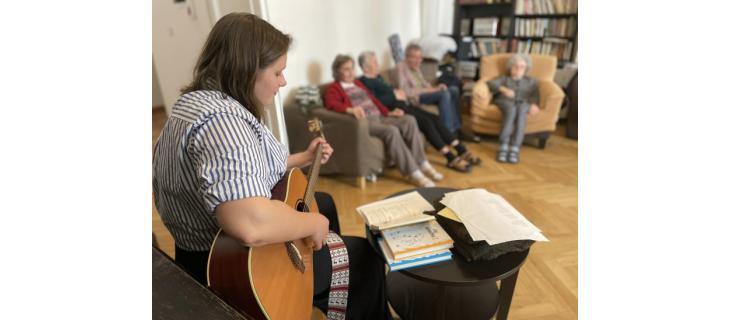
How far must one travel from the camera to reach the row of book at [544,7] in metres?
4.02

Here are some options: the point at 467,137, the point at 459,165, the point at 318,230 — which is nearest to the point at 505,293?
the point at 318,230

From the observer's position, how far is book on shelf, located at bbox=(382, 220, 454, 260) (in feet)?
3.51

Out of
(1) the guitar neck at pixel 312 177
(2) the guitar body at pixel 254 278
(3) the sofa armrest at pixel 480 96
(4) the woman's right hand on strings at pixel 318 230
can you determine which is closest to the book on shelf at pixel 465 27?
(3) the sofa armrest at pixel 480 96

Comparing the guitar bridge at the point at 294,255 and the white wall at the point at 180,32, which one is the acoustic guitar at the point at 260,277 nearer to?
the guitar bridge at the point at 294,255

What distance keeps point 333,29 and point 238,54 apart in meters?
2.02

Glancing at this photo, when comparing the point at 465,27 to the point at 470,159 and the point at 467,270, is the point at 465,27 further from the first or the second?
the point at 467,270

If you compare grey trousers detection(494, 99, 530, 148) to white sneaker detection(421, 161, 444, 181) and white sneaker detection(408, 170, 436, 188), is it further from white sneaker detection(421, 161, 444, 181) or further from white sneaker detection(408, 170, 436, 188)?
white sneaker detection(408, 170, 436, 188)

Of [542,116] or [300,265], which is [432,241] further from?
[542,116]

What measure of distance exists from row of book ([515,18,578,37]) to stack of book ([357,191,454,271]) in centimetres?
377

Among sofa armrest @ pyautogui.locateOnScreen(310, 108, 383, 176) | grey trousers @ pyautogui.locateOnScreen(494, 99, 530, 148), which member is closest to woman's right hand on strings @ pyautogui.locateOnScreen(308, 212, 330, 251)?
sofa armrest @ pyautogui.locateOnScreen(310, 108, 383, 176)

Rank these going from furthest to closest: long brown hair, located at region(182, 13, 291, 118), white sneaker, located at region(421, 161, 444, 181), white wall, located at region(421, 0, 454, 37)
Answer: white wall, located at region(421, 0, 454, 37)
white sneaker, located at region(421, 161, 444, 181)
long brown hair, located at region(182, 13, 291, 118)

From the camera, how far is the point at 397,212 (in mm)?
1259

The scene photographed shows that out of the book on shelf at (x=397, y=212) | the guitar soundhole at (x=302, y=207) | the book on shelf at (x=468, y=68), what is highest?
the book on shelf at (x=468, y=68)
